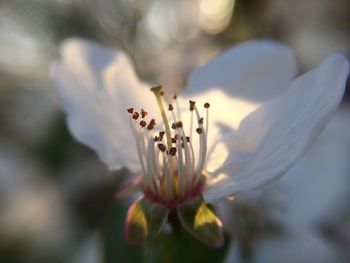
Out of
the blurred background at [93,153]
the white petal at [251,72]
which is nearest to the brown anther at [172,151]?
the white petal at [251,72]

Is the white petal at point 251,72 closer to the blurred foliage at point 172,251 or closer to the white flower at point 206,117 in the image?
the white flower at point 206,117

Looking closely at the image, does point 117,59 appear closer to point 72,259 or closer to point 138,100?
point 138,100

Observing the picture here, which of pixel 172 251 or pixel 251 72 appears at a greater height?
pixel 251 72

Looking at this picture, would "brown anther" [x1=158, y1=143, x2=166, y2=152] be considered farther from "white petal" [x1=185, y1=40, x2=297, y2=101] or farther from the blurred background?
the blurred background

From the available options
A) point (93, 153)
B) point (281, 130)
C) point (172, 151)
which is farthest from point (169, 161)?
point (93, 153)

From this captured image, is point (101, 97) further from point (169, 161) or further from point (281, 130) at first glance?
Answer: point (281, 130)

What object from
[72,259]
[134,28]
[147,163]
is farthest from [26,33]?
[147,163]

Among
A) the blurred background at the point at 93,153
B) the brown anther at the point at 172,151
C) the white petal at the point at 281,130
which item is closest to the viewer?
the white petal at the point at 281,130
